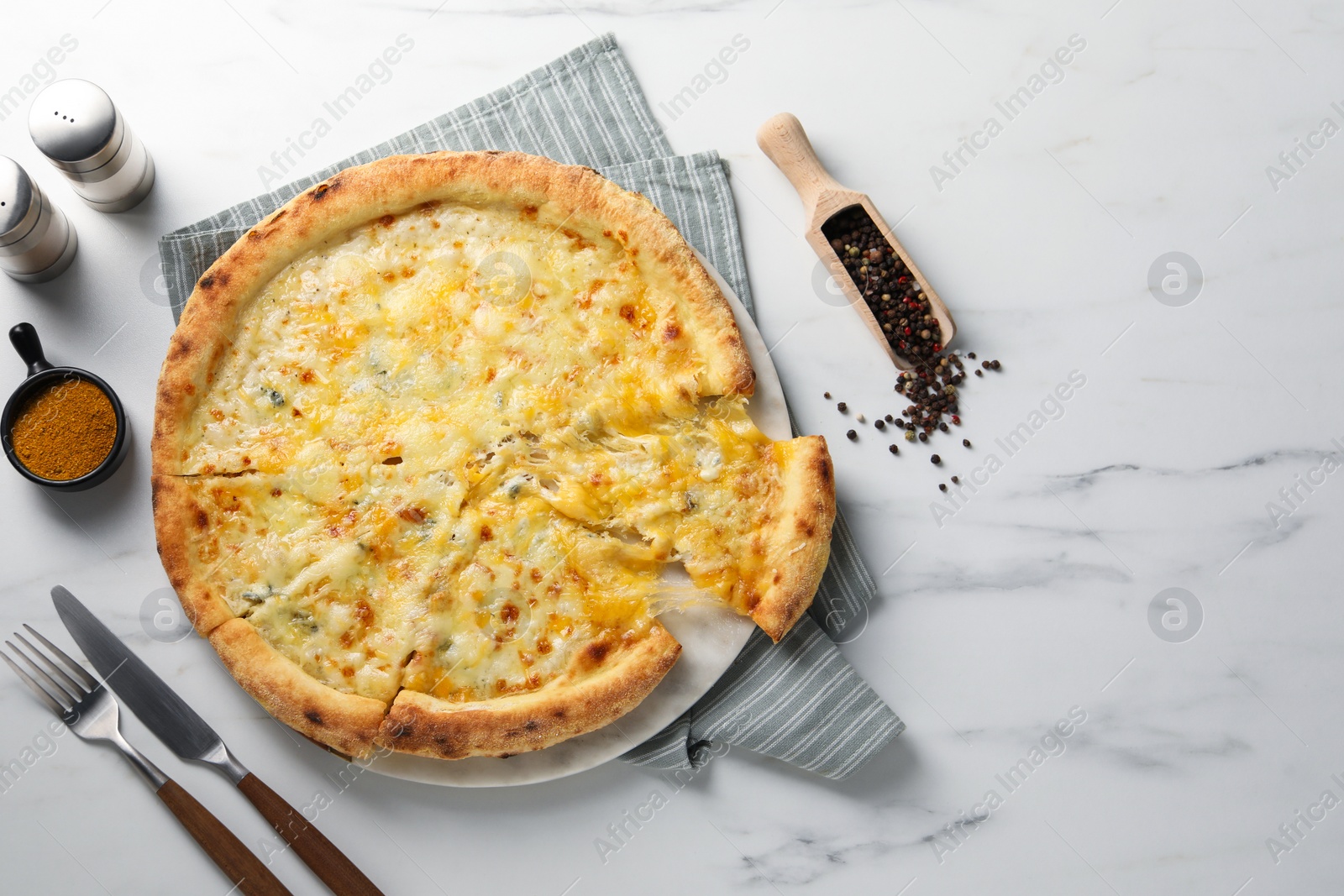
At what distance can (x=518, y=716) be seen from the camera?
3.52m

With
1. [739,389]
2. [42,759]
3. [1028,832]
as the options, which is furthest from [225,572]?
[1028,832]

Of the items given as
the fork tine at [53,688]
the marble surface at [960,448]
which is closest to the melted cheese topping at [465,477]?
the marble surface at [960,448]

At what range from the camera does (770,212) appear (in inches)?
175

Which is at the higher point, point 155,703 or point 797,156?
Answer: point 797,156

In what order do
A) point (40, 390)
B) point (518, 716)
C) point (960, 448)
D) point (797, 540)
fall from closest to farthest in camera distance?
point (518, 716), point (797, 540), point (40, 390), point (960, 448)

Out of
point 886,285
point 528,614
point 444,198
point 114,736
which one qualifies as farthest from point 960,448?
point 114,736

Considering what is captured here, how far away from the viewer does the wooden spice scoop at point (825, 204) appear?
13.8 ft

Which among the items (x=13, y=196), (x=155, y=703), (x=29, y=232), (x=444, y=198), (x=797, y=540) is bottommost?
(x=797, y=540)

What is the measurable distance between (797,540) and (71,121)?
11.9 ft

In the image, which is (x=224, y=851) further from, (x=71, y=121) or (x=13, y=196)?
(x=71, y=121)

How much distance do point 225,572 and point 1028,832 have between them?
395cm

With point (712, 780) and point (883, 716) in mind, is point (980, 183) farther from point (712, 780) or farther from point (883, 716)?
point (712, 780)

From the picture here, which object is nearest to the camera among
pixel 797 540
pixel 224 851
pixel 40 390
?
pixel 797 540

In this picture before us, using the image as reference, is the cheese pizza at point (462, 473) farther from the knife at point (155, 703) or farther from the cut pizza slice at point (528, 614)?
the knife at point (155, 703)
